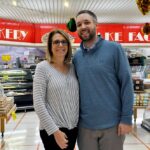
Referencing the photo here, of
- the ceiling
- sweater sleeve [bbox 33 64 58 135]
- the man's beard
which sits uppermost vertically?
the ceiling

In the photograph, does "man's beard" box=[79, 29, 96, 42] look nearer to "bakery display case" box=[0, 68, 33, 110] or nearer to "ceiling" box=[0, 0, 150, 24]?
"ceiling" box=[0, 0, 150, 24]

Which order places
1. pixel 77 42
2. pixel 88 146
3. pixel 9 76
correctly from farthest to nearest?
Result: pixel 77 42
pixel 9 76
pixel 88 146

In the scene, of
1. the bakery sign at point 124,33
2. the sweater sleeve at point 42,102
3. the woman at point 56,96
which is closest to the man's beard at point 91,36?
the woman at point 56,96

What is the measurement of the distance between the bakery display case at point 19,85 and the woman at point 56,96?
22.9 feet

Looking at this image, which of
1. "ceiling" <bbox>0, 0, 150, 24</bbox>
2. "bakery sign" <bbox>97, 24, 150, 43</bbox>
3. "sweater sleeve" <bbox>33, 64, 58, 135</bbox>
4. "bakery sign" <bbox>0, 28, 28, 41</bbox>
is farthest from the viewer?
"bakery sign" <bbox>97, 24, 150, 43</bbox>

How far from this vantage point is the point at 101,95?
2.16 m

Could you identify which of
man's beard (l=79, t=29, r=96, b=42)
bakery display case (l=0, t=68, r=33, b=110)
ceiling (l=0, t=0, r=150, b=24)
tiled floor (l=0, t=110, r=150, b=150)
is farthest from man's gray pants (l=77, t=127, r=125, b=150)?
bakery display case (l=0, t=68, r=33, b=110)

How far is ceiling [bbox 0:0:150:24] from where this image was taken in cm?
773

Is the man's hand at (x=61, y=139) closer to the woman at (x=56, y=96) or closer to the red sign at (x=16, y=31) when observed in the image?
the woman at (x=56, y=96)

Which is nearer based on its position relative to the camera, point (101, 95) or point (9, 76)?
point (101, 95)

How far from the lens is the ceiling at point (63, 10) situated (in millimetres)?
7734

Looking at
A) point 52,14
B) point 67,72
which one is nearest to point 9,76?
point 52,14

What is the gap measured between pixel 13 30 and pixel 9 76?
6.22ft

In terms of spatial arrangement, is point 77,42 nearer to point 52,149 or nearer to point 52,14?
point 52,14
